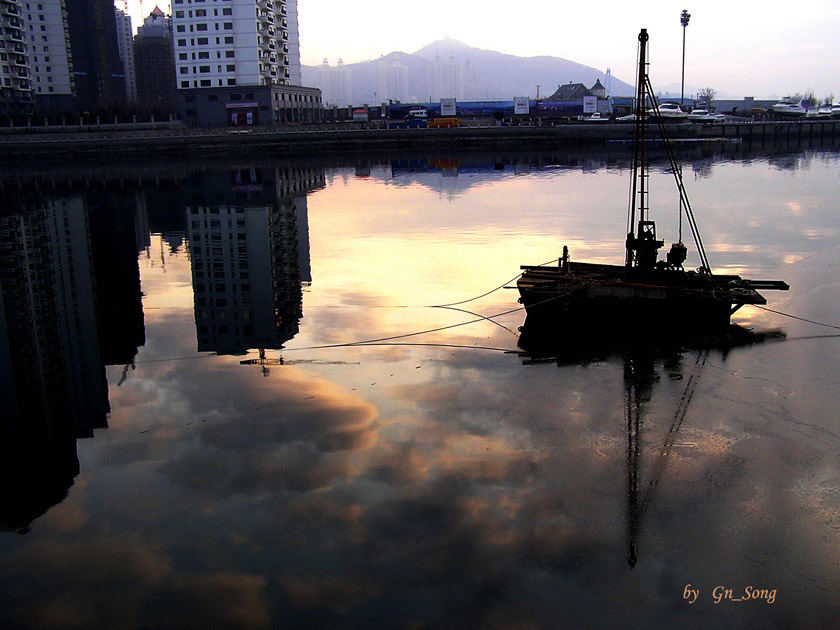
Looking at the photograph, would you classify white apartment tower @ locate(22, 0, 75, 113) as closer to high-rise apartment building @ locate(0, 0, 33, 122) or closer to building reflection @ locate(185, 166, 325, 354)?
high-rise apartment building @ locate(0, 0, 33, 122)

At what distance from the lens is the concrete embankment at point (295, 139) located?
341 feet

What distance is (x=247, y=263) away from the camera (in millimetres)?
31562

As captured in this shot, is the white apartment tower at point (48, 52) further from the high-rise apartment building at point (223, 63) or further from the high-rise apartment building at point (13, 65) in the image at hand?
the high-rise apartment building at point (223, 63)

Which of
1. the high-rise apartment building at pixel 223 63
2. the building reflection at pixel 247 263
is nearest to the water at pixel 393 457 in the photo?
the building reflection at pixel 247 263

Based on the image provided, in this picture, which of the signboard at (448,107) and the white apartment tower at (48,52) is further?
the white apartment tower at (48,52)

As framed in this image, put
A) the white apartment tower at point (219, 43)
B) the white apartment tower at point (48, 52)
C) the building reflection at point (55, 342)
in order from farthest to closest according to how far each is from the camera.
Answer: the white apartment tower at point (48, 52) < the white apartment tower at point (219, 43) < the building reflection at point (55, 342)

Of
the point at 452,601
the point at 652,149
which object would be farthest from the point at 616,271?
the point at 652,149

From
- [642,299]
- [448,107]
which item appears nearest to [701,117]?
[448,107]

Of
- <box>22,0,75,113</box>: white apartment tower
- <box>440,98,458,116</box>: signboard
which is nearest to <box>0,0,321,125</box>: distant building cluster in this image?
<box>22,0,75,113</box>: white apartment tower

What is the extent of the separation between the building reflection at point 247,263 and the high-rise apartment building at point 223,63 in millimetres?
71393

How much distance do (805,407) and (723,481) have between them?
14.4ft

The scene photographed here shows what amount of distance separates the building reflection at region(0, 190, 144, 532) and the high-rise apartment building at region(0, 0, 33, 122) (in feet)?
365

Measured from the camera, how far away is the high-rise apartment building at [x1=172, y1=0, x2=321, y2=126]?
4916 inches

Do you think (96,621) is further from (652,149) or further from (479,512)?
(652,149)
